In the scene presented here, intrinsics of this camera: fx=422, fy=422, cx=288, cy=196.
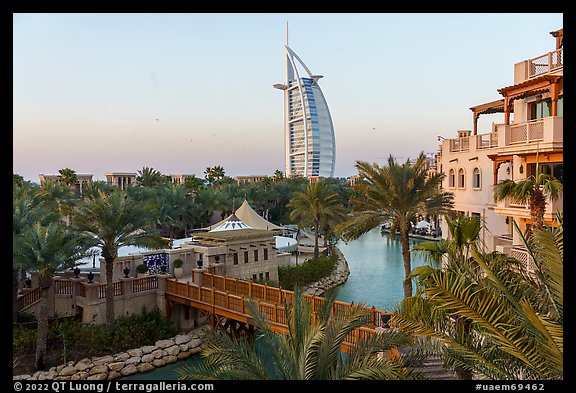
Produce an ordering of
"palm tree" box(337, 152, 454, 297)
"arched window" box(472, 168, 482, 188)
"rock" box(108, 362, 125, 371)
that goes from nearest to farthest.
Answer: "rock" box(108, 362, 125, 371) → "palm tree" box(337, 152, 454, 297) → "arched window" box(472, 168, 482, 188)

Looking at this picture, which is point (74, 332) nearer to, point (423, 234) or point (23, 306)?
point (23, 306)

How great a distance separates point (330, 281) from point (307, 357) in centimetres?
2458

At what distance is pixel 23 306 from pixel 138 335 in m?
4.66

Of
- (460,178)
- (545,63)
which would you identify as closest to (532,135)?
(545,63)

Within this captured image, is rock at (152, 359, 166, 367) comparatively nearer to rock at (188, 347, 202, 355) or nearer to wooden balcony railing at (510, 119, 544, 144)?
rock at (188, 347, 202, 355)

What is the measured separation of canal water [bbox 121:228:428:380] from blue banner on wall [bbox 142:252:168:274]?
16.3ft

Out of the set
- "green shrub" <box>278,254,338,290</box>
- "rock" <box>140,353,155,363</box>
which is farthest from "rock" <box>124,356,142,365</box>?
"green shrub" <box>278,254,338,290</box>

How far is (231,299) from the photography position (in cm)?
1622

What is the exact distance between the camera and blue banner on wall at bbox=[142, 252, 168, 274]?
66.7 feet

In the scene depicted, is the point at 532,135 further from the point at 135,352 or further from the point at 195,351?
the point at 135,352

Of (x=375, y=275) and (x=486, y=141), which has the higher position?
(x=486, y=141)

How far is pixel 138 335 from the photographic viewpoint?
56.9ft

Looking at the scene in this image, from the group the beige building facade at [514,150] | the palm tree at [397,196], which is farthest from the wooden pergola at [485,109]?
the palm tree at [397,196]
